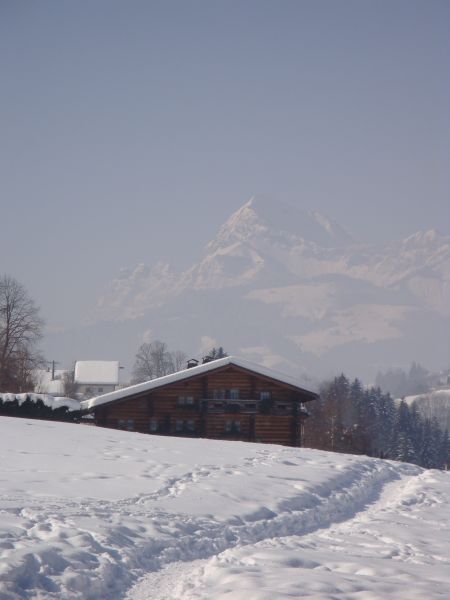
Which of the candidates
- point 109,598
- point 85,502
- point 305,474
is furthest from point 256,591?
point 305,474

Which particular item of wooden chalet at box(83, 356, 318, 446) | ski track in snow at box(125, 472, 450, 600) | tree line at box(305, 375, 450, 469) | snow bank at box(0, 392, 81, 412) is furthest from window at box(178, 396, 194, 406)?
tree line at box(305, 375, 450, 469)

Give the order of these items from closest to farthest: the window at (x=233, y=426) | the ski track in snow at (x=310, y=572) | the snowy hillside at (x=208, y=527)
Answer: the ski track in snow at (x=310, y=572) → the snowy hillside at (x=208, y=527) → the window at (x=233, y=426)

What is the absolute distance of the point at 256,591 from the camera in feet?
31.9

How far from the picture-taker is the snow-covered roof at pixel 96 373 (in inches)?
5625

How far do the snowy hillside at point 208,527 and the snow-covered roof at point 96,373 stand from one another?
120 metres

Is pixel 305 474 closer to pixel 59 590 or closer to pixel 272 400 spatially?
pixel 59 590

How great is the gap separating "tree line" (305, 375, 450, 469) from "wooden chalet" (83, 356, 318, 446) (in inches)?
1635

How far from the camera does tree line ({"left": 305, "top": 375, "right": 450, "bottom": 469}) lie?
295 feet

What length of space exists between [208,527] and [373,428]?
12353 centimetres

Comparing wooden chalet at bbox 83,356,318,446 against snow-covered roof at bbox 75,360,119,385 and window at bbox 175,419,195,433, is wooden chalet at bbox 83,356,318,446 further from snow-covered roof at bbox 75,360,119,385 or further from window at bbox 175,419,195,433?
snow-covered roof at bbox 75,360,119,385

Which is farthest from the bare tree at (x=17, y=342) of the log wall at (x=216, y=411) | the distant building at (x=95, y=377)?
the distant building at (x=95, y=377)

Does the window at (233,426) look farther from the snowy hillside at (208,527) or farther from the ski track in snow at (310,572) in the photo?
the ski track in snow at (310,572)

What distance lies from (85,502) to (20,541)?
3.34 m

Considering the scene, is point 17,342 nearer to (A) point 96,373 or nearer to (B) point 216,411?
(B) point 216,411
